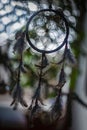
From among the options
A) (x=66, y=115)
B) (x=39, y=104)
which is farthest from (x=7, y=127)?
(x=39, y=104)

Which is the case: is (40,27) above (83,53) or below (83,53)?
above

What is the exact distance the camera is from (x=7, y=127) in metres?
0.89

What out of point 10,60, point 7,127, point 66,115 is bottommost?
point 7,127

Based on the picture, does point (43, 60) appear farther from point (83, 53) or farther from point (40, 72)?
point (83, 53)

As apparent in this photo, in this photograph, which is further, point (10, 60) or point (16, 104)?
point (10, 60)

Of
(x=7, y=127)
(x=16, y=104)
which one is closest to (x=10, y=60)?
(x=16, y=104)

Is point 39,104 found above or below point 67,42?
below

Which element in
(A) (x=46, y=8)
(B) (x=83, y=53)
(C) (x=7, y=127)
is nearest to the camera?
(A) (x=46, y=8)

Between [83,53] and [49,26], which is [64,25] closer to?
[49,26]

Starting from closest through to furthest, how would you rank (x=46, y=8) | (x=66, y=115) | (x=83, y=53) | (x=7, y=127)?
(x=46, y=8), (x=66, y=115), (x=83, y=53), (x=7, y=127)

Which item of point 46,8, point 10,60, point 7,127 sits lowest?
point 7,127

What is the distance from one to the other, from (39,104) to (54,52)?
0.29ft

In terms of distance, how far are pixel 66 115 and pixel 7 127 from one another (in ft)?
1.00

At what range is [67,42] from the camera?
1.58 feet
